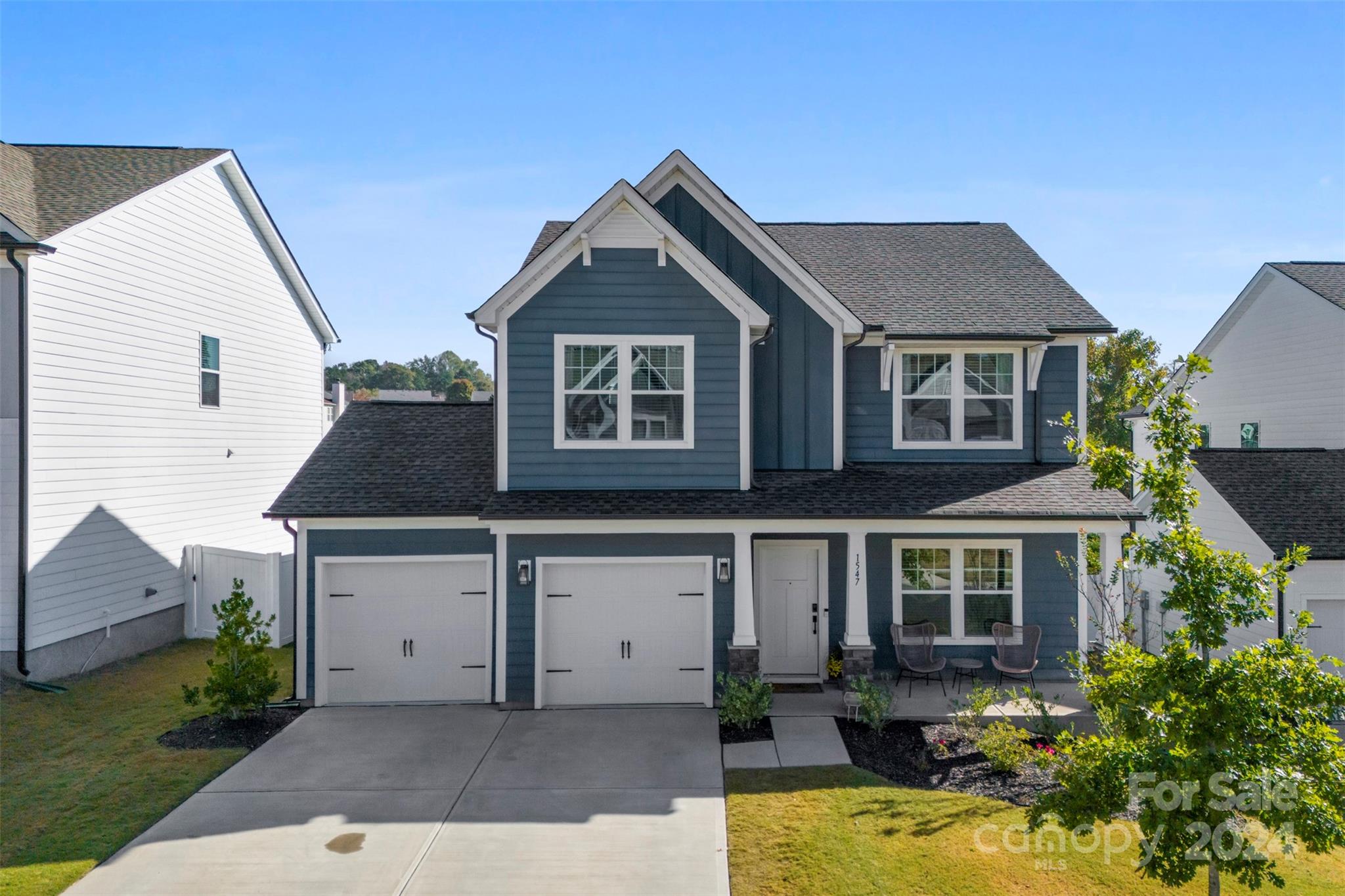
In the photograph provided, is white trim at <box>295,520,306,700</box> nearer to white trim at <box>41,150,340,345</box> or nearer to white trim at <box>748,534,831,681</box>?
white trim at <box>41,150,340,345</box>

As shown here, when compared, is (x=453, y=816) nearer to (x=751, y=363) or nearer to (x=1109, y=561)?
(x=751, y=363)

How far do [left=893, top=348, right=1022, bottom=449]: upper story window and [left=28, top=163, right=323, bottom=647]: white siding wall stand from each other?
13260mm

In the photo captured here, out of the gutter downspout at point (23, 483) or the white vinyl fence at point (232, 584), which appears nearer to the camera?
the gutter downspout at point (23, 483)

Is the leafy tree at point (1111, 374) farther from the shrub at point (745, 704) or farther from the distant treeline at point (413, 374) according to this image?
the distant treeline at point (413, 374)

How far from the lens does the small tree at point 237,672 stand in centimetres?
1003

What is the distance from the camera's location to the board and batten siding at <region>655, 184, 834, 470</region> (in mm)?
12328

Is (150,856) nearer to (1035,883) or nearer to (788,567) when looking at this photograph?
(1035,883)

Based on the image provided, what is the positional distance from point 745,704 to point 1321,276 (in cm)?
1719

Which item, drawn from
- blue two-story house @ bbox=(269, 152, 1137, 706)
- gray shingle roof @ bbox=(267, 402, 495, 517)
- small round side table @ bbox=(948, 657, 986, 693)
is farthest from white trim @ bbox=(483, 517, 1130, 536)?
small round side table @ bbox=(948, 657, 986, 693)

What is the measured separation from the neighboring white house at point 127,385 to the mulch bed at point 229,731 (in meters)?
3.63

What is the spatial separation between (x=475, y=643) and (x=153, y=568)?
24.2 feet

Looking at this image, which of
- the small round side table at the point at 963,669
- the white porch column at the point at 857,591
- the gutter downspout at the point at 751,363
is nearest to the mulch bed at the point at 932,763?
the white porch column at the point at 857,591

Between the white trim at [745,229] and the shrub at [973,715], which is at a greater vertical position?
the white trim at [745,229]

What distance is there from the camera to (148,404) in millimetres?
14234
